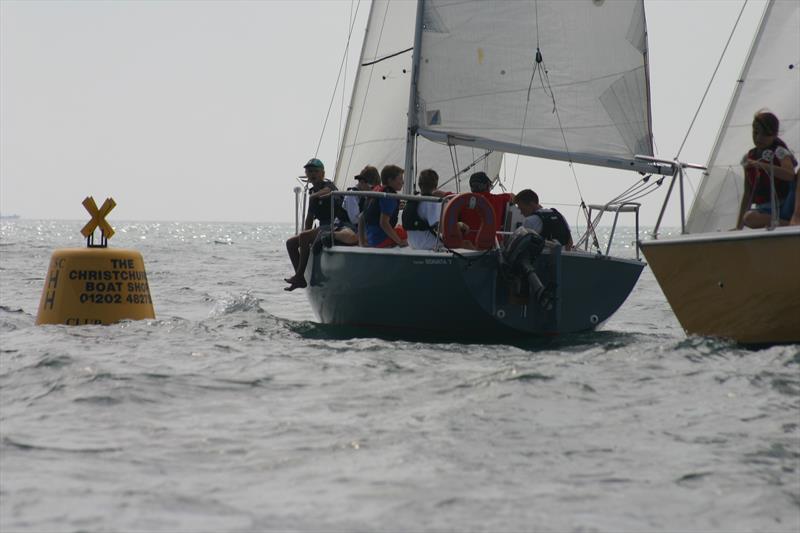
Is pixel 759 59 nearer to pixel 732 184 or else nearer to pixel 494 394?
pixel 732 184

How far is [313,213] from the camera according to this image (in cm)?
1256

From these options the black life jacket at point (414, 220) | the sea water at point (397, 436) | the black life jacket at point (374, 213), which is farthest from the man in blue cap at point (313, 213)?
the sea water at point (397, 436)

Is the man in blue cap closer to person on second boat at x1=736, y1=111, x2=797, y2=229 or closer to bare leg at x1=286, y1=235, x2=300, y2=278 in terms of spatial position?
bare leg at x1=286, y1=235, x2=300, y2=278

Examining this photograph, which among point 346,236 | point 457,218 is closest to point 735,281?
point 457,218

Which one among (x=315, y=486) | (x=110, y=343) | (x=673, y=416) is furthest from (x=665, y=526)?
(x=110, y=343)

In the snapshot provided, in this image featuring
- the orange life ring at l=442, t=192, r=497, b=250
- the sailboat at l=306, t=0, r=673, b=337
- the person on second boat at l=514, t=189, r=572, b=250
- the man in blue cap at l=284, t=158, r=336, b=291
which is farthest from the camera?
the man in blue cap at l=284, t=158, r=336, b=291

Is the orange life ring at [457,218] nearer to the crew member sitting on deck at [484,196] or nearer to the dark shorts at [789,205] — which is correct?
the crew member sitting on deck at [484,196]

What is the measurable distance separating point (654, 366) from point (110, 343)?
4.35 m

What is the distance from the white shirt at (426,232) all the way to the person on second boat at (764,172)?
8.71 feet

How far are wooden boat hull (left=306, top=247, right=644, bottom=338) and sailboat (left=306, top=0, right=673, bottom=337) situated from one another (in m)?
0.02

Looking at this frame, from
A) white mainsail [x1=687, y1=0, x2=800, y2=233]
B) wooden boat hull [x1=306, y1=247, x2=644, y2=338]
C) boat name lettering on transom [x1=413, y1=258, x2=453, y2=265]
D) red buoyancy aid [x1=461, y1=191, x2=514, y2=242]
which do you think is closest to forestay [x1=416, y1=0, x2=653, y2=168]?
red buoyancy aid [x1=461, y1=191, x2=514, y2=242]

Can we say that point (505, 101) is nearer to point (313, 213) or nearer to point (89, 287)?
point (313, 213)

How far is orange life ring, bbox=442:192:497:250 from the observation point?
403 inches

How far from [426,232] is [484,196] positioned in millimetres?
594
